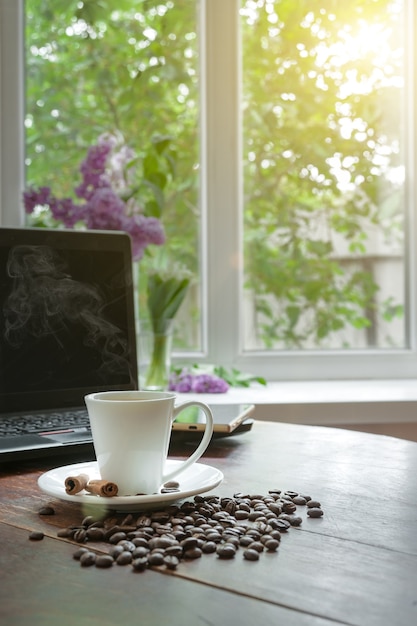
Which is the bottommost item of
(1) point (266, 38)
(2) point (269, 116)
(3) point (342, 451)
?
(3) point (342, 451)

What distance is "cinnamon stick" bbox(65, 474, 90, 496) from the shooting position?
0.76 metres

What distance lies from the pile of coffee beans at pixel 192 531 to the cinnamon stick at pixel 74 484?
5cm

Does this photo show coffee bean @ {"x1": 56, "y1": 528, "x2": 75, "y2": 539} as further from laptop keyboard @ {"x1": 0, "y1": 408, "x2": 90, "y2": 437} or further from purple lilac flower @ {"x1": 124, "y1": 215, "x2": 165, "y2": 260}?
purple lilac flower @ {"x1": 124, "y1": 215, "x2": 165, "y2": 260}

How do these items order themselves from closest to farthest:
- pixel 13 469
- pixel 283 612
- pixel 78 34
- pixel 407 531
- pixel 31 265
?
pixel 283 612, pixel 407 531, pixel 13 469, pixel 31 265, pixel 78 34

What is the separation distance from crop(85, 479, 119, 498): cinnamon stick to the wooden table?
1.1 inches

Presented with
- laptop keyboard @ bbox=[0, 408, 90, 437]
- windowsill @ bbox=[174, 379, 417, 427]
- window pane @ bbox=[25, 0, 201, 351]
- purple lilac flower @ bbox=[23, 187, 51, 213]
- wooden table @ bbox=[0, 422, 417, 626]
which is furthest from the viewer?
window pane @ bbox=[25, 0, 201, 351]

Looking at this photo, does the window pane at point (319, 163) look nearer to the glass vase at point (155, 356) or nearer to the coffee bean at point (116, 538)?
the glass vase at point (155, 356)

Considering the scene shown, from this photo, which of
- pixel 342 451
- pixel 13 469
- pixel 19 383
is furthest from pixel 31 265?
pixel 342 451

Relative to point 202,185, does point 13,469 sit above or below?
below

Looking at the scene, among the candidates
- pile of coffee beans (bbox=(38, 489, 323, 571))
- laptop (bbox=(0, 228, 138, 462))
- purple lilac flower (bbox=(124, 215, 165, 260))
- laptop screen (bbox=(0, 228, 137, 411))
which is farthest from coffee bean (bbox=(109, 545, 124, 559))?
purple lilac flower (bbox=(124, 215, 165, 260))

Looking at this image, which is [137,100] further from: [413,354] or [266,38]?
[413,354]

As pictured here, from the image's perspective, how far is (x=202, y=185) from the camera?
2.21 m

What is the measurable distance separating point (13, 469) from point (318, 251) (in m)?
1.43

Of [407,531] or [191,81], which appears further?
[191,81]
